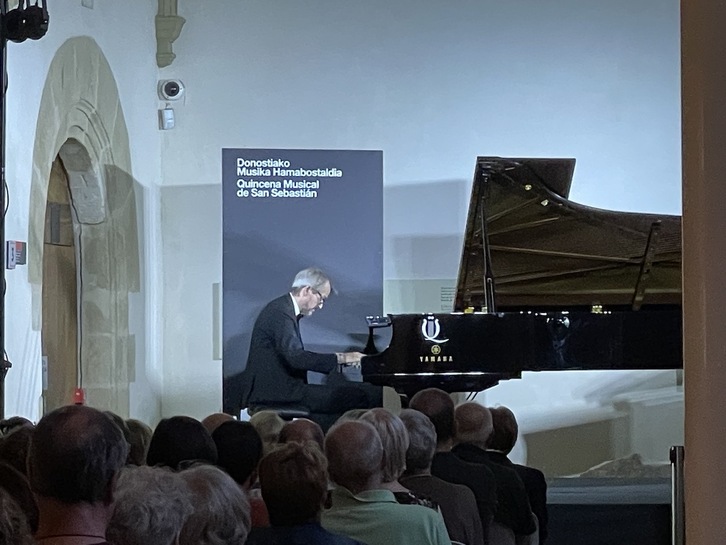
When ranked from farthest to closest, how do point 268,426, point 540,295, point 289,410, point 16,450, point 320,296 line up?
point 320,296, point 289,410, point 540,295, point 268,426, point 16,450

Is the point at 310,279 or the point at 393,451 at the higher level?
the point at 310,279

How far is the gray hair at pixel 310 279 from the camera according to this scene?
752 centimetres

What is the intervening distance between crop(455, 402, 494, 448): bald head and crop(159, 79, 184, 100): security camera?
194 inches

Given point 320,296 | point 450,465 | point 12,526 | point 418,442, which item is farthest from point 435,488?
point 320,296

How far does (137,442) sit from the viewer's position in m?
2.64

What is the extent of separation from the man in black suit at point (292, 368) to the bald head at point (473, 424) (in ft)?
11.9

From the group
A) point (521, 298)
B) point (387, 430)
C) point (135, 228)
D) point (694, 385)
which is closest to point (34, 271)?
point (135, 228)

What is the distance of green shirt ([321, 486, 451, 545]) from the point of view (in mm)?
2307

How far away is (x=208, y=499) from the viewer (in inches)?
67.9

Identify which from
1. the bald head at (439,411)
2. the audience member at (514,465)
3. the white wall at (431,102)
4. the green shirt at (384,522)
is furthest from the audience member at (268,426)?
the white wall at (431,102)

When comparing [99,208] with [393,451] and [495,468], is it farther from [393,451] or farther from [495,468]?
[393,451]

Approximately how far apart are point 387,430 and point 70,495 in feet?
3.40

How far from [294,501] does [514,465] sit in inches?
69.2

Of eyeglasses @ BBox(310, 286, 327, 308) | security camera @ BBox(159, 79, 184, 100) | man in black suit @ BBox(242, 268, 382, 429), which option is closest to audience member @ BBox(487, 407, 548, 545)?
man in black suit @ BBox(242, 268, 382, 429)
